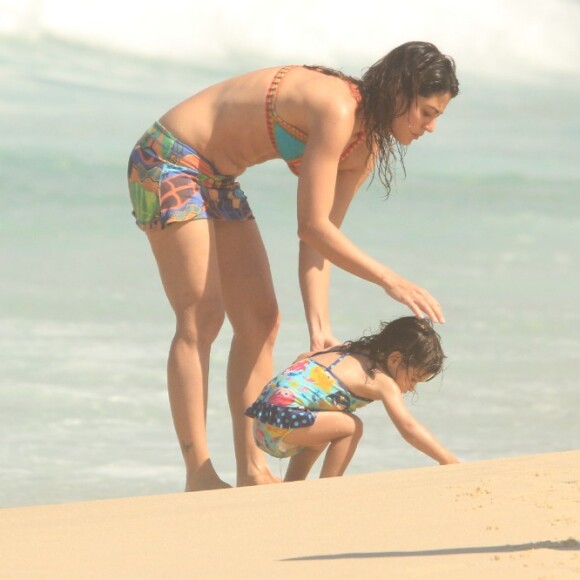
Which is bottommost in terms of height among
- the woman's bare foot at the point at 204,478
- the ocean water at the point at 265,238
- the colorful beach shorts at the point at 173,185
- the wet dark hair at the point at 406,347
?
the ocean water at the point at 265,238

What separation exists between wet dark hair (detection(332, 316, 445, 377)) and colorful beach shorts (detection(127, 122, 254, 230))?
57cm

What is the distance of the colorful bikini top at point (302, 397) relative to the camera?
4.40m

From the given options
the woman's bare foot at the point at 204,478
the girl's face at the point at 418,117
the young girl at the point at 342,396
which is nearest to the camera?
the girl's face at the point at 418,117

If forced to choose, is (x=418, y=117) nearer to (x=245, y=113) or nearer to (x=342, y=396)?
(x=245, y=113)

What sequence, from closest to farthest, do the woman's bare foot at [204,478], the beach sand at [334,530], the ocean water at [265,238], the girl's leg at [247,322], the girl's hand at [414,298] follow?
the beach sand at [334,530] < the girl's hand at [414,298] < the woman's bare foot at [204,478] < the girl's leg at [247,322] < the ocean water at [265,238]

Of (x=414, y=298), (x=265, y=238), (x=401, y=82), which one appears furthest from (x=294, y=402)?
(x=265, y=238)

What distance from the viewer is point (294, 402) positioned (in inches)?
174

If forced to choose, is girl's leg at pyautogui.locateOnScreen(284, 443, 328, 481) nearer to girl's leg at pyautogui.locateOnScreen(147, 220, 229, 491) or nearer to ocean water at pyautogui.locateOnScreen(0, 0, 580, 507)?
girl's leg at pyautogui.locateOnScreen(147, 220, 229, 491)

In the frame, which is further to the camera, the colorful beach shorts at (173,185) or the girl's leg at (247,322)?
the girl's leg at (247,322)

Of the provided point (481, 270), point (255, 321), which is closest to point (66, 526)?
point (255, 321)

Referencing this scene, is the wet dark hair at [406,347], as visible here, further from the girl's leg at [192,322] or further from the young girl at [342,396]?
the girl's leg at [192,322]

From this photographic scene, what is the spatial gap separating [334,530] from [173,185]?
153 cm

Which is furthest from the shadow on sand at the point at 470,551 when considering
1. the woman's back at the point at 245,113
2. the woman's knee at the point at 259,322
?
the woman's knee at the point at 259,322

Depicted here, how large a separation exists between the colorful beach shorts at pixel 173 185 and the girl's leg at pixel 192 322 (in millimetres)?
46
